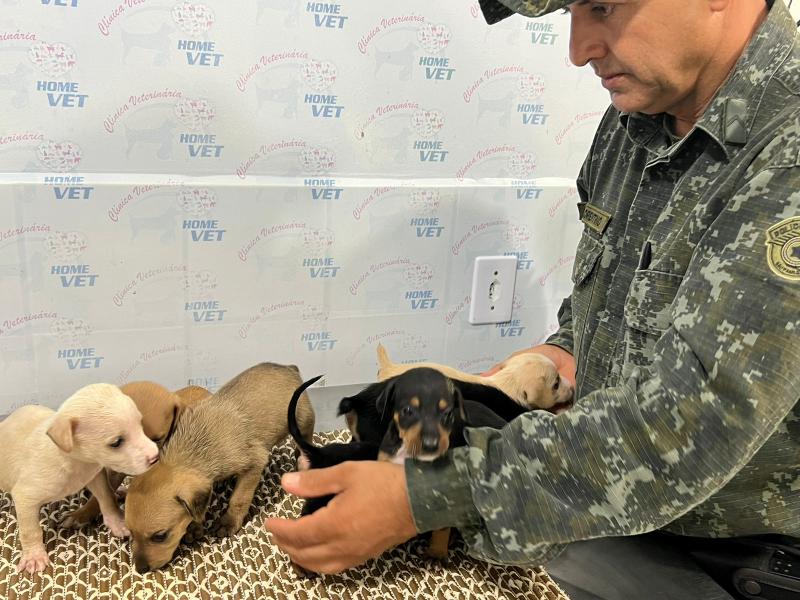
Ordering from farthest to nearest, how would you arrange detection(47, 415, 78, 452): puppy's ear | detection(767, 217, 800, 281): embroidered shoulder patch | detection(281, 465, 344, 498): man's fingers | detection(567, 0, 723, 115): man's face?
1. detection(47, 415, 78, 452): puppy's ear
2. detection(281, 465, 344, 498): man's fingers
3. detection(567, 0, 723, 115): man's face
4. detection(767, 217, 800, 281): embroidered shoulder patch

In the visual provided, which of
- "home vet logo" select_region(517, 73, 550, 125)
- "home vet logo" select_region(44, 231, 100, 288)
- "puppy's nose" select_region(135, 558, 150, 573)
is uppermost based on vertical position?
"home vet logo" select_region(517, 73, 550, 125)

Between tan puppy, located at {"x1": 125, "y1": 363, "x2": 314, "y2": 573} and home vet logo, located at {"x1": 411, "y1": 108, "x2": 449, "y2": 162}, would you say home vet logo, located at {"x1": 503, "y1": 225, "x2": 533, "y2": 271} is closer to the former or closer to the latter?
home vet logo, located at {"x1": 411, "y1": 108, "x2": 449, "y2": 162}

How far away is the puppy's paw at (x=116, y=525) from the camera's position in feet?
4.78

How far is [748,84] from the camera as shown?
108 centimetres

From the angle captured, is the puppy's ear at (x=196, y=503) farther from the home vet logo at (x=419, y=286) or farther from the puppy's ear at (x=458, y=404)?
the home vet logo at (x=419, y=286)

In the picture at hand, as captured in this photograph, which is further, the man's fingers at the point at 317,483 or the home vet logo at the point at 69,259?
the home vet logo at the point at 69,259

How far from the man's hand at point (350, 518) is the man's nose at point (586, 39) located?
2.42 ft

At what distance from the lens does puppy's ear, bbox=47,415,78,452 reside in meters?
1.28

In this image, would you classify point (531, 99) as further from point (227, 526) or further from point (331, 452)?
point (227, 526)

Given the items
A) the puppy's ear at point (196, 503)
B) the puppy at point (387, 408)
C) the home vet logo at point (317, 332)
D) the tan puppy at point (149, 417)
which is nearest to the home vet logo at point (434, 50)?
the home vet logo at point (317, 332)

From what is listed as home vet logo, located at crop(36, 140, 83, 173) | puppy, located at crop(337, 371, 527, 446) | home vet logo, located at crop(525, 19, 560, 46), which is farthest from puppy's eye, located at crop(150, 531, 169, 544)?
home vet logo, located at crop(525, 19, 560, 46)

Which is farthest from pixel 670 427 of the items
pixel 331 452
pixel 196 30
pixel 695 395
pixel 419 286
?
pixel 196 30

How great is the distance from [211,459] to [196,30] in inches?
37.8

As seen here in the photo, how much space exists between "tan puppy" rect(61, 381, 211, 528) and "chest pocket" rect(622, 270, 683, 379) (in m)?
0.99
